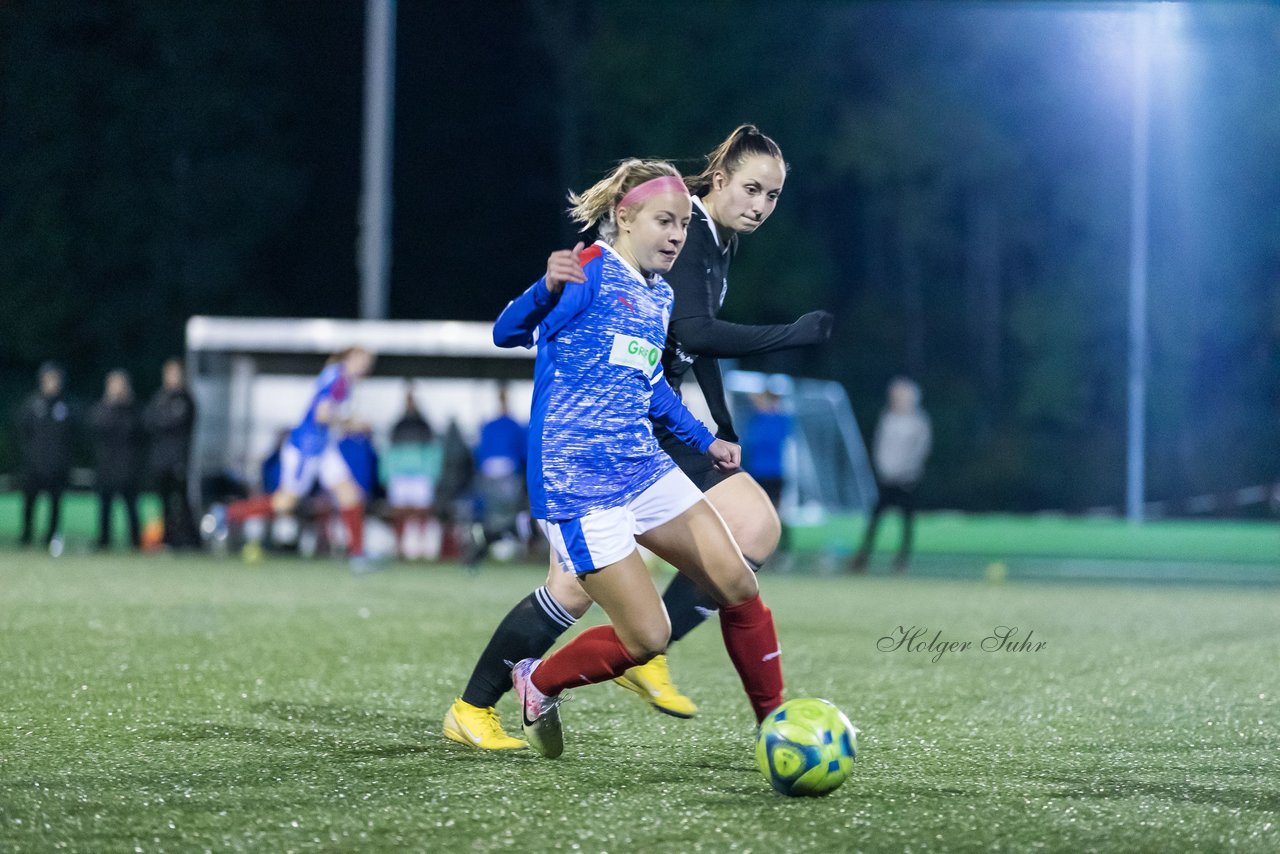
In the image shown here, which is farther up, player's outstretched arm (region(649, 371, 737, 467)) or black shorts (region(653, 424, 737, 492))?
player's outstretched arm (region(649, 371, 737, 467))

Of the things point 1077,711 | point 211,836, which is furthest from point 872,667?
point 211,836

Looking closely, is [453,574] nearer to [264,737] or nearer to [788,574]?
[788,574]

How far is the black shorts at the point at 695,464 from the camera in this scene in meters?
5.35

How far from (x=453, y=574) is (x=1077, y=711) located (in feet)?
27.6

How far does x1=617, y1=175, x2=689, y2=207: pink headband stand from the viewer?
4.82 metres

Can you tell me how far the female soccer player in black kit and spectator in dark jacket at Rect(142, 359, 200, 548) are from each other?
35.5ft

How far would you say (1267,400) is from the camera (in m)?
39.0

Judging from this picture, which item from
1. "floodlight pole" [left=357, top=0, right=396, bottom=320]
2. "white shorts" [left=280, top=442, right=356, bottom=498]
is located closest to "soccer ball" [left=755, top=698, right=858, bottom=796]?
"white shorts" [left=280, top=442, right=356, bottom=498]

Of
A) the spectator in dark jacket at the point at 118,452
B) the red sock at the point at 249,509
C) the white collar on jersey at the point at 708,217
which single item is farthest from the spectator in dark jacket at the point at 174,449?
the white collar on jersey at the point at 708,217

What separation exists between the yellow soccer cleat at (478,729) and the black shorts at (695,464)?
38.1 inches

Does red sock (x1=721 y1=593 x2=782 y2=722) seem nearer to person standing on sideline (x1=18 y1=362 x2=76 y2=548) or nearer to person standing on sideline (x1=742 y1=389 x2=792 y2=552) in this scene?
person standing on sideline (x1=742 y1=389 x2=792 y2=552)

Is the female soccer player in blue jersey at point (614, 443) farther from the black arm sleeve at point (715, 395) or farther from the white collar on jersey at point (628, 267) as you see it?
the black arm sleeve at point (715, 395)

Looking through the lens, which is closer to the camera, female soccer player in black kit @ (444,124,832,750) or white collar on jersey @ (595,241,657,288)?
white collar on jersey @ (595,241,657,288)

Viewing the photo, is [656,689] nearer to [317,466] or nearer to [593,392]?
[593,392]
